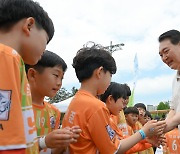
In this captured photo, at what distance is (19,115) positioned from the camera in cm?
108

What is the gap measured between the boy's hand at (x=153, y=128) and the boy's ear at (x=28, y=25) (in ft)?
4.32

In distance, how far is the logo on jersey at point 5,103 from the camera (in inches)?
41.2

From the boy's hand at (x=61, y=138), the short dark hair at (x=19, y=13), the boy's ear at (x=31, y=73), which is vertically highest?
the short dark hair at (x=19, y=13)

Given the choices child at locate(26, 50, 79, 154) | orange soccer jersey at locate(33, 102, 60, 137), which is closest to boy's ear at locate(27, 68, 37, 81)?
child at locate(26, 50, 79, 154)

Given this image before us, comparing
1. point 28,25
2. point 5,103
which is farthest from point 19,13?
point 5,103

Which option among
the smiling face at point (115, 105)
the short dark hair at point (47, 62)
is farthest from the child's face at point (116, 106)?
the short dark hair at point (47, 62)

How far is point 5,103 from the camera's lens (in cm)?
106

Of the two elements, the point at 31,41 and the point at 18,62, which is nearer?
the point at 18,62

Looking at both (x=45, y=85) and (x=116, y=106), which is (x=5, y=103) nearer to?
(x=45, y=85)

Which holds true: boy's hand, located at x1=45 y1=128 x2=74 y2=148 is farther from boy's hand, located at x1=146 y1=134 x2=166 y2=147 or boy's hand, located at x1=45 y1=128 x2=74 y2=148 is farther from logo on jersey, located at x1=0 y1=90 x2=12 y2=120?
boy's hand, located at x1=146 y1=134 x2=166 y2=147

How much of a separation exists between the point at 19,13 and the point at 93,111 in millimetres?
888

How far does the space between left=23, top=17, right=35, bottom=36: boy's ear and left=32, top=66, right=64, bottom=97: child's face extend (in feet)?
3.35

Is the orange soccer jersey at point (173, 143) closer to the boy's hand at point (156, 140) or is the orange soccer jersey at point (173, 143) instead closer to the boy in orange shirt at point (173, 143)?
the boy in orange shirt at point (173, 143)

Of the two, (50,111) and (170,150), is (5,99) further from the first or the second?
(170,150)
